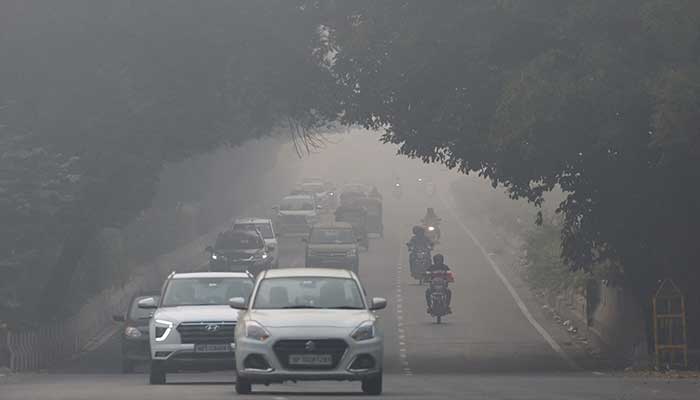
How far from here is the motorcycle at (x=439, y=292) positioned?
135 feet

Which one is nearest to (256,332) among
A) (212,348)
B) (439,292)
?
(212,348)

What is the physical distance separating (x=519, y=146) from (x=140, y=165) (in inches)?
516

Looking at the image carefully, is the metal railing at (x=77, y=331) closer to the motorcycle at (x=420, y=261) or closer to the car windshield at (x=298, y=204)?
the motorcycle at (x=420, y=261)

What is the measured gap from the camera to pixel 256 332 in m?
19.1

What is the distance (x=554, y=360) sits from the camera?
34844 millimetres

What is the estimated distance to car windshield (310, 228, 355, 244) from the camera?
5450cm

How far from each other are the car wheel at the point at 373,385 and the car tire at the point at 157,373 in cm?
460

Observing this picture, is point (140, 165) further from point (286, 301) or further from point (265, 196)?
point (265, 196)

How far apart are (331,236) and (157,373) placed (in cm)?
3098

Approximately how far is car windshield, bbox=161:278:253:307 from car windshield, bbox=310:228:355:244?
1146 inches

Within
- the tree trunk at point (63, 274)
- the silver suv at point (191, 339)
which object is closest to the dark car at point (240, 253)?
the tree trunk at point (63, 274)

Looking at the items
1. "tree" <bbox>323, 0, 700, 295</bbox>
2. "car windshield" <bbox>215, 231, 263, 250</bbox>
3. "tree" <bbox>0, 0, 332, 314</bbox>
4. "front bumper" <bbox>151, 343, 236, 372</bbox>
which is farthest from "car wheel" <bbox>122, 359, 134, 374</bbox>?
"car windshield" <bbox>215, 231, 263, 250</bbox>

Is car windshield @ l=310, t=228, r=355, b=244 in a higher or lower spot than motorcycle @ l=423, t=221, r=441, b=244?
lower

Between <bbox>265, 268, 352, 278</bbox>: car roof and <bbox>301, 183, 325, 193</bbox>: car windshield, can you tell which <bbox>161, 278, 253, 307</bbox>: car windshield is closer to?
<bbox>265, 268, 352, 278</bbox>: car roof
